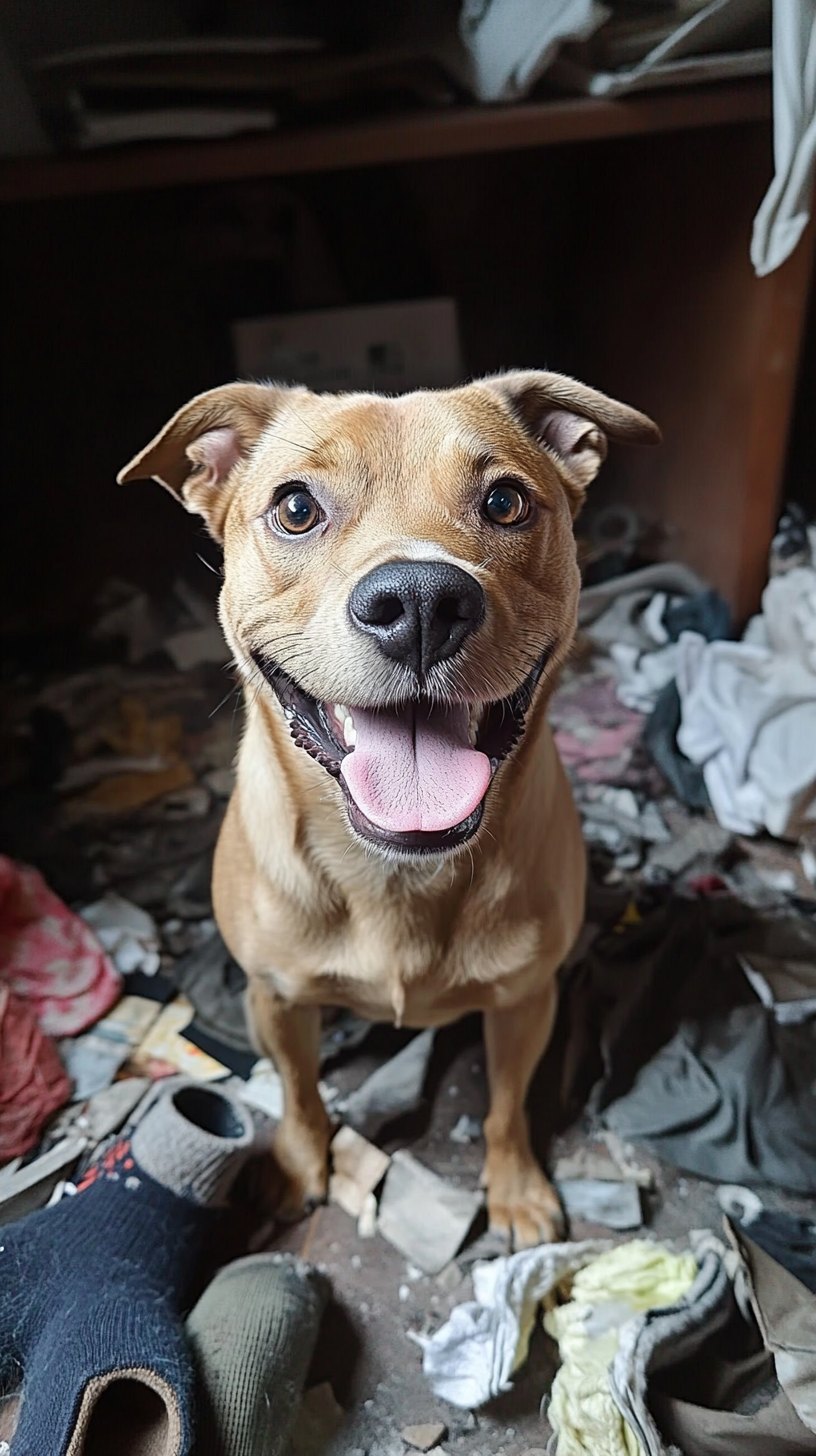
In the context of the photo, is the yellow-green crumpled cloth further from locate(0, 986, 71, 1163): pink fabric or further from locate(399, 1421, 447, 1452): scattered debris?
locate(0, 986, 71, 1163): pink fabric

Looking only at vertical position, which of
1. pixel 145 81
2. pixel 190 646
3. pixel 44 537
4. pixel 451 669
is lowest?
pixel 190 646

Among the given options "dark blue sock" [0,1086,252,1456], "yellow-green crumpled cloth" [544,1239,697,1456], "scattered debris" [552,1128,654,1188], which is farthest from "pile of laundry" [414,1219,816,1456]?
"dark blue sock" [0,1086,252,1456]

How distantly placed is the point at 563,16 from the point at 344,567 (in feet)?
3.95

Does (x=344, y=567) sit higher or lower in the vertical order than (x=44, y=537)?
higher

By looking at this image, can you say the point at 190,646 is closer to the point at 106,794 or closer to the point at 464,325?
the point at 106,794

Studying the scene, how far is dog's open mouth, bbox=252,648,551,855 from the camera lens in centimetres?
98

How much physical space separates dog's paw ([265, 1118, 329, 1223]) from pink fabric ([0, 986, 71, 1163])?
0.38 metres

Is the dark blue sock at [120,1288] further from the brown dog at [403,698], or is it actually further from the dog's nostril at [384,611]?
the dog's nostril at [384,611]

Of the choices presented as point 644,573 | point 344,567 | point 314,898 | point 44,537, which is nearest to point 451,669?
point 344,567

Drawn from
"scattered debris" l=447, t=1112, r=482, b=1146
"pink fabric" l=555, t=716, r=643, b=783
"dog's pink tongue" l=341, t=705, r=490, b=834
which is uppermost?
"dog's pink tongue" l=341, t=705, r=490, b=834

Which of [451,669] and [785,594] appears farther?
[785,594]

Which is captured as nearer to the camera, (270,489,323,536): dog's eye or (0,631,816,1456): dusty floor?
(270,489,323,536): dog's eye

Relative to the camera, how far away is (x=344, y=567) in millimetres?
972

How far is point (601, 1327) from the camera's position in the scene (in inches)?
48.3
